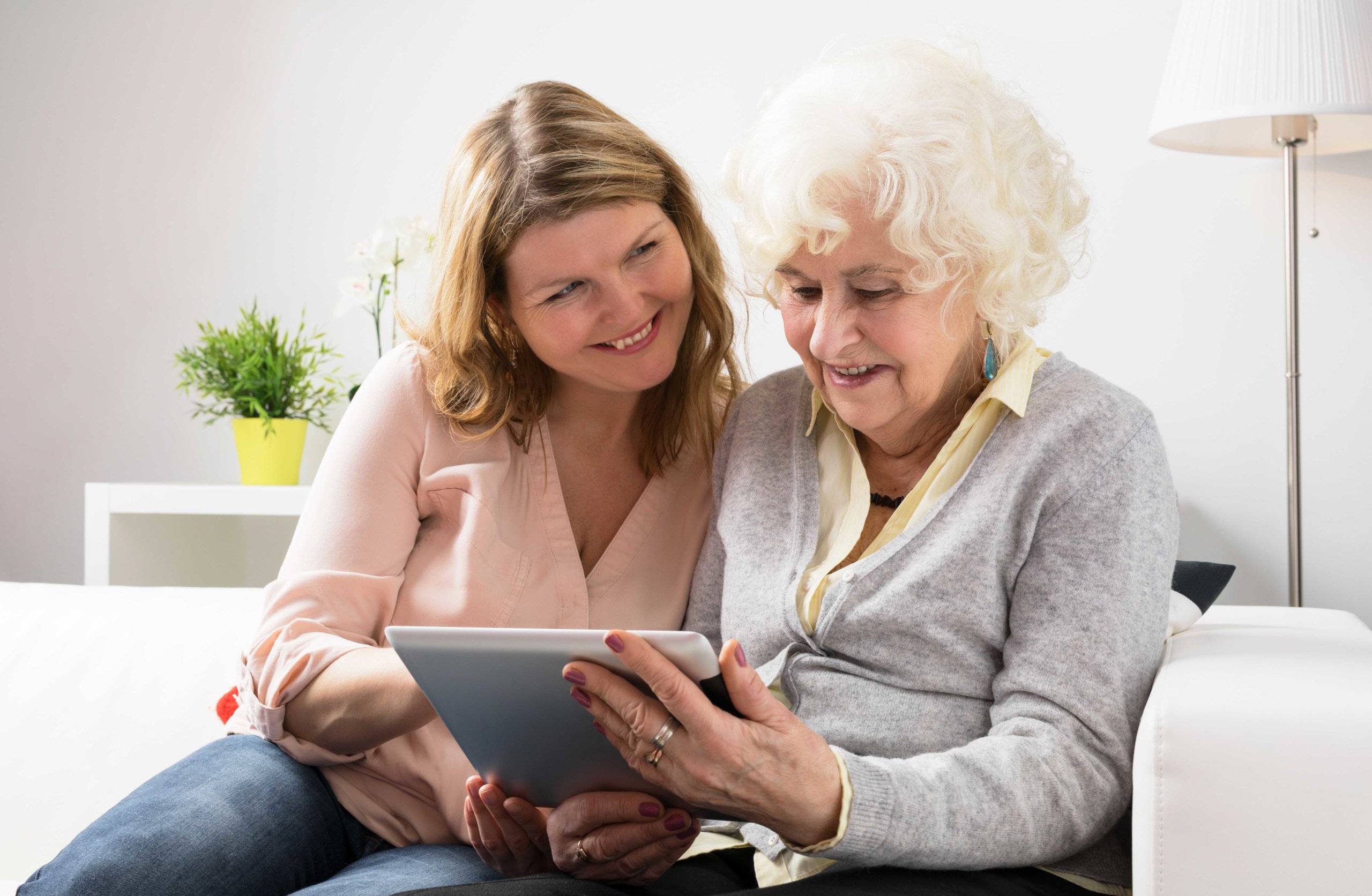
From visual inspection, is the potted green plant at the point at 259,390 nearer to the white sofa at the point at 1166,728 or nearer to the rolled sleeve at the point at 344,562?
the white sofa at the point at 1166,728

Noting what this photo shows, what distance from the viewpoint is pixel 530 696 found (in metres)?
0.86

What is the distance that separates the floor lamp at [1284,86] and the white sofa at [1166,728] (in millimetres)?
802

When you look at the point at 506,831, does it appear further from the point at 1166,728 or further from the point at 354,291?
the point at 354,291

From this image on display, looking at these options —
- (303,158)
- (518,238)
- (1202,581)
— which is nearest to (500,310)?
(518,238)

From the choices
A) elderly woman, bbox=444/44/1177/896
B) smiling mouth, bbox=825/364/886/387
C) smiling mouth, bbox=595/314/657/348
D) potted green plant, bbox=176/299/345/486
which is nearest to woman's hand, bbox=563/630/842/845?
elderly woman, bbox=444/44/1177/896

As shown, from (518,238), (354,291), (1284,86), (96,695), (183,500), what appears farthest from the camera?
(354,291)

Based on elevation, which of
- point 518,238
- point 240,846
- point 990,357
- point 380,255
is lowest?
point 240,846

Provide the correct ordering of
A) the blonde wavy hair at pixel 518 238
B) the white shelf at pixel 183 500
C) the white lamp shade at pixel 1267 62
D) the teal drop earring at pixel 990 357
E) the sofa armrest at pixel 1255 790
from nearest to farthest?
1. the sofa armrest at pixel 1255 790
2. the teal drop earring at pixel 990 357
3. the blonde wavy hair at pixel 518 238
4. the white lamp shade at pixel 1267 62
5. the white shelf at pixel 183 500

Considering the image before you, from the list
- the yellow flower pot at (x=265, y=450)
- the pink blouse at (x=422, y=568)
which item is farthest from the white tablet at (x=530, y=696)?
the yellow flower pot at (x=265, y=450)

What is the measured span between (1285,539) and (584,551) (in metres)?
1.62

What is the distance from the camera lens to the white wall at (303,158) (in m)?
2.33

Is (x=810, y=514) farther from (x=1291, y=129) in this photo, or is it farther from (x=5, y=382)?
(x=5, y=382)

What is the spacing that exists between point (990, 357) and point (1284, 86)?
120cm

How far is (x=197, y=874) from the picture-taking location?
104 cm
